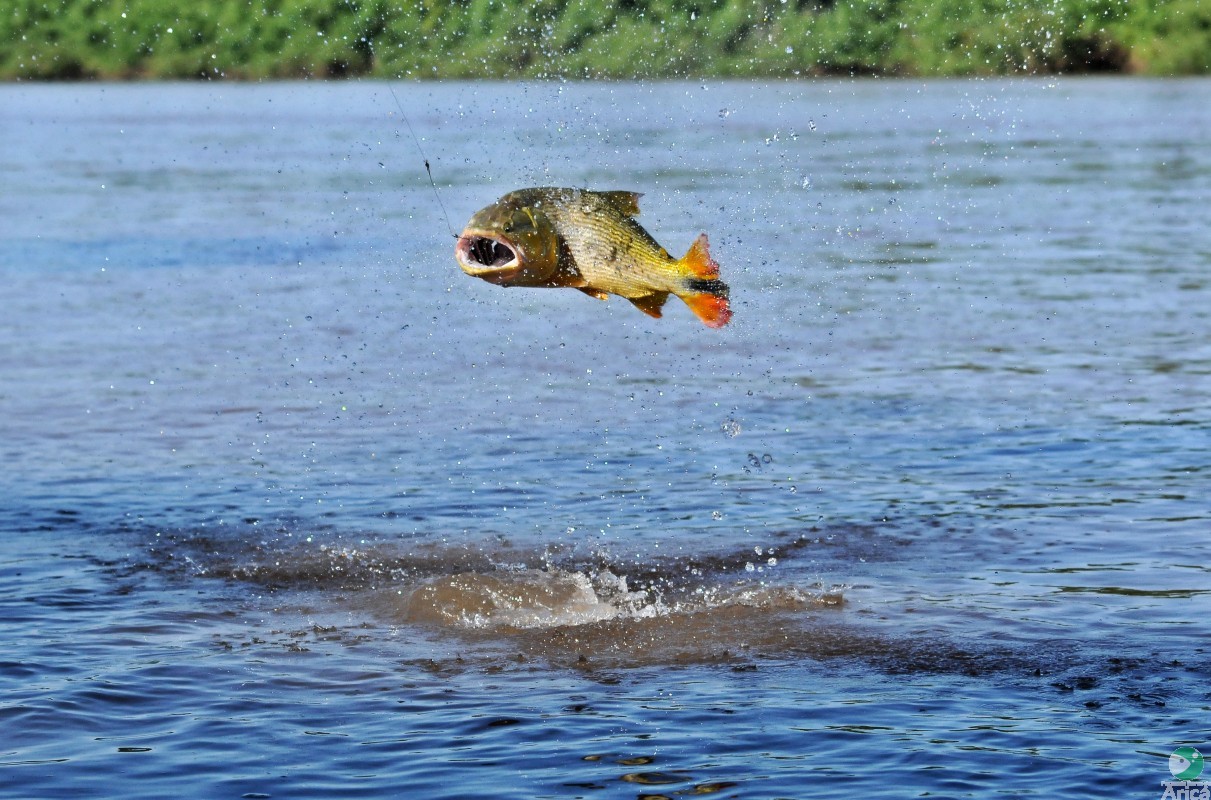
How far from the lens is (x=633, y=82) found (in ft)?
198

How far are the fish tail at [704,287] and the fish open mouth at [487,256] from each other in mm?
662

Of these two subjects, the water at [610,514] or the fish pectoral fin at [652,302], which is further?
the water at [610,514]

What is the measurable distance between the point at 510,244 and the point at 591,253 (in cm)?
38

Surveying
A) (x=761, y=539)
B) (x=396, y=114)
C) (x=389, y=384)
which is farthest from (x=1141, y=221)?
(x=396, y=114)

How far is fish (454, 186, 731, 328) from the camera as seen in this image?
23.9ft

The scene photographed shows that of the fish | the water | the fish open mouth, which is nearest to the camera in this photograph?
the fish open mouth

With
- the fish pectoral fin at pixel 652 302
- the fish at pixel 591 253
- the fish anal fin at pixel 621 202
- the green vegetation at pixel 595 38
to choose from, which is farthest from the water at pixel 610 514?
the green vegetation at pixel 595 38

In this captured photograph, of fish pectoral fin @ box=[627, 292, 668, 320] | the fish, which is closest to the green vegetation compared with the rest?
fish pectoral fin @ box=[627, 292, 668, 320]

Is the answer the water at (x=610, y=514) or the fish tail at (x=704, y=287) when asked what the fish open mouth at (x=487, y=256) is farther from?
the water at (x=610, y=514)

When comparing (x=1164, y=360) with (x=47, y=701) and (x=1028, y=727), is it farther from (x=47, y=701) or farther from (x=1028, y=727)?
(x=47, y=701)

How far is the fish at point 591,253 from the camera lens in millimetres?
7273

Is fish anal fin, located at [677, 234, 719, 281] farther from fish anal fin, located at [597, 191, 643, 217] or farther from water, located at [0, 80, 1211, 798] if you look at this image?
water, located at [0, 80, 1211, 798]

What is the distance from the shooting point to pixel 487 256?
7379 mm

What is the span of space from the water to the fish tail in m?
1.85
